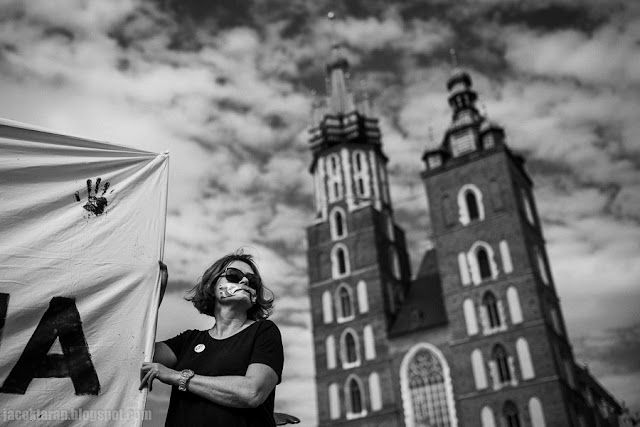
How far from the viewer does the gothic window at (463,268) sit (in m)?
26.6

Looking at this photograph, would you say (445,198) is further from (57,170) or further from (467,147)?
(57,170)

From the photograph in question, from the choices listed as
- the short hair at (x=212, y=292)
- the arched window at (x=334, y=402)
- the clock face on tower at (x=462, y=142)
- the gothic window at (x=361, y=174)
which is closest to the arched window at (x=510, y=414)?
the arched window at (x=334, y=402)

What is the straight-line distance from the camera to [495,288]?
25719 mm

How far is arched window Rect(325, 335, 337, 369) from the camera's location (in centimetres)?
2876

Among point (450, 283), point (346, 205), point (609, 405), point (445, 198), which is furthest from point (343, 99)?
point (609, 405)

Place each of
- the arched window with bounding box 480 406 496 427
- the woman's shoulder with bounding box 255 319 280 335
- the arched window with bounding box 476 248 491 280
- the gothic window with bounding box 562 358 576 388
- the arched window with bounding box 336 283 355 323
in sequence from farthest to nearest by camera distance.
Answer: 1. the arched window with bounding box 336 283 355 323
2. the arched window with bounding box 476 248 491 280
3. the gothic window with bounding box 562 358 576 388
4. the arched window with bounding box 480 406 496 427
5. the woman's shoulder with bounding box 255 319 280 335

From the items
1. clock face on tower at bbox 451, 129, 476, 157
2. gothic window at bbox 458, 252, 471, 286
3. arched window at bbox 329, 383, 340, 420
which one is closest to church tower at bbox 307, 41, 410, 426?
arched window at bbox 329, 383, 340, 420

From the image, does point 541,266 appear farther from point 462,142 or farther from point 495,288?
point 462,142

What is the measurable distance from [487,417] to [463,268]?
6.42 m

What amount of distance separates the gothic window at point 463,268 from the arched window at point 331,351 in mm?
7000

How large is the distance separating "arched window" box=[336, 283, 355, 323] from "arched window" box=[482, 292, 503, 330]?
6.59 meters

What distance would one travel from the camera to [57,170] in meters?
3.15

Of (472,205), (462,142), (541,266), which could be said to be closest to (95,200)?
(472,205)

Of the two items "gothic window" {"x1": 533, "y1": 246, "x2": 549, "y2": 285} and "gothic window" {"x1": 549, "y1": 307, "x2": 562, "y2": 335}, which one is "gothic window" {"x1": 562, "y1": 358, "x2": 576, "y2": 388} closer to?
"gothic window" {"x1": 549, "y1": 307, "x2": 562, "y2": 335}
